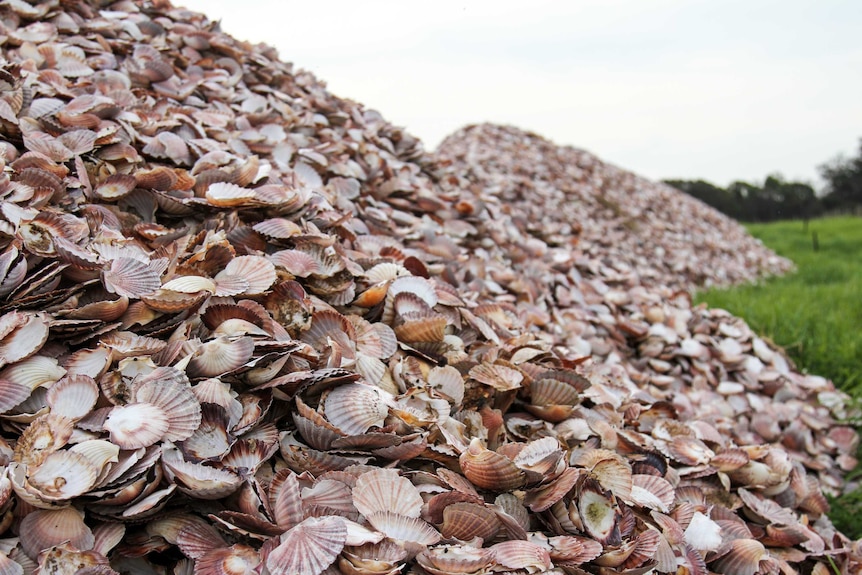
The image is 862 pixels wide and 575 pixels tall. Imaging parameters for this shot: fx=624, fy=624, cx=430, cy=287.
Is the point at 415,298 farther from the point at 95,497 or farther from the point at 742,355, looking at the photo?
the point at 742,355

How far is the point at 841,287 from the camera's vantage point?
5.25 m

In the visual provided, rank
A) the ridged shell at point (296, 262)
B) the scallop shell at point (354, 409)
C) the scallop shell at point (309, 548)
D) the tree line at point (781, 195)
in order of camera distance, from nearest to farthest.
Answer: the scallop shell at point (309, 548), the scallop shell at point (354, 409), the ridged shell at point (296, 262), the tree line at point (781, 195)

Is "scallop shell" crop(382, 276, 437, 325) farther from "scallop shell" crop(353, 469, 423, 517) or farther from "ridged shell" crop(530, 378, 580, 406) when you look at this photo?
"scallop shell" crop(353, 469, 423, 517)

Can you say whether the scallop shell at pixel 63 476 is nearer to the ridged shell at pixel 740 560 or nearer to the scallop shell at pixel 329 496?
the scallop shell at pixel 329 496

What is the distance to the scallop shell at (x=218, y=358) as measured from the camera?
1360 mm

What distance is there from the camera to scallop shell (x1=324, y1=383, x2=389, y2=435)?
1.35m

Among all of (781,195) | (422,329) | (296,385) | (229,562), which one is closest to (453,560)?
(229,562)

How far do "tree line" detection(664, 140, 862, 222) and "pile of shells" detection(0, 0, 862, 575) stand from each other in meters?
17.7

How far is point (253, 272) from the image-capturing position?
5.31ft

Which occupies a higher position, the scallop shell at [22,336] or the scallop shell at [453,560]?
the scallop shell at [22,336]

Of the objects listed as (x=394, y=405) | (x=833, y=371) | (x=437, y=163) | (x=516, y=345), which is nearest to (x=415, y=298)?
(x=516, y=345)

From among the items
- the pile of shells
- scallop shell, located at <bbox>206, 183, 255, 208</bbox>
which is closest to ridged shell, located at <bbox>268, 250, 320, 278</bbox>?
the pile of shells

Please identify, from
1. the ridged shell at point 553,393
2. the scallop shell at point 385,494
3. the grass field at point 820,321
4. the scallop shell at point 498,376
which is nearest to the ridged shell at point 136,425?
the scallop shell at point 385,494

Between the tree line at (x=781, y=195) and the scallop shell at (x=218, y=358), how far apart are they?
757 inches
